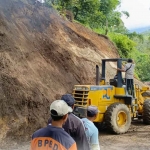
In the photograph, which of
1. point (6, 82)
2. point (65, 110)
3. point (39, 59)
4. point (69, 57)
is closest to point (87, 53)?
point (69, 57)

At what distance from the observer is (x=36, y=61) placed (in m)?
12.4

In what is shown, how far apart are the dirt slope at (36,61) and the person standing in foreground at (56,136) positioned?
6.54 metres

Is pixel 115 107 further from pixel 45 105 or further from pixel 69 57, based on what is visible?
pixel 69 57

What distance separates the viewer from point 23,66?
1152 cm

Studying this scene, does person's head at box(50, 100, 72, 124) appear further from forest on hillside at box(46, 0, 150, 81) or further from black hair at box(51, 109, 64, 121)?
forest on hillside at box(46, 0, 150, 81)

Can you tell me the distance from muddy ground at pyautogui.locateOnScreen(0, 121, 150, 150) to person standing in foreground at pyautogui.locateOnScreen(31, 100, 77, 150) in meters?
5.91

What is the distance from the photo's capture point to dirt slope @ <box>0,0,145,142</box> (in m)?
9.84

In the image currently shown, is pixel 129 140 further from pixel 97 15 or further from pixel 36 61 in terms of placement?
pixel 97 15

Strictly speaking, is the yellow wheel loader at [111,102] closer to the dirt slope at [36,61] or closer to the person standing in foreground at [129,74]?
the person standing in foreground at [129,74]

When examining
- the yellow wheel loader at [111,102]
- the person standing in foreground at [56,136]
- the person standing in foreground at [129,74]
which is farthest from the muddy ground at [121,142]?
the person standing in foreground at [56,136]

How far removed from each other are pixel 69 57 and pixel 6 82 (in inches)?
189

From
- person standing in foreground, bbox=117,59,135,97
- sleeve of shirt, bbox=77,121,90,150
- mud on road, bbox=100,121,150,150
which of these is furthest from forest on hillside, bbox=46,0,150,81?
sleeve of shirt, bbox=77,121,90,150

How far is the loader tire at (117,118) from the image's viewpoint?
10.1m

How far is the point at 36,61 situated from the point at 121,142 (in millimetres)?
5072
